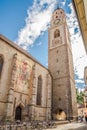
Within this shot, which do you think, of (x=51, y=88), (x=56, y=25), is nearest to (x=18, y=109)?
(x=51, y=88)

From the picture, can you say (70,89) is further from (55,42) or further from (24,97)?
(55,42)

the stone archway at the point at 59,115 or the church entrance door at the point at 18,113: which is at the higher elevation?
the church entrance door at the point at 18,113

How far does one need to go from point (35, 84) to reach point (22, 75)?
3.08 metres

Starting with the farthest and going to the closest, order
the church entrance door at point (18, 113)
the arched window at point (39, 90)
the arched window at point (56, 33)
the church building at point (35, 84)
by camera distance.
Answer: the arched window at point (56, 33) → the arched window at point (39, 90) → the church entrance door at point (18, 113) → the church building at point (35, 84)

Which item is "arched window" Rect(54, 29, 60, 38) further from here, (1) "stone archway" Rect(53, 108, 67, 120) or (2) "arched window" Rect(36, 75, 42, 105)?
(1) "stone archway" Rect(53, 108, 67, 120)

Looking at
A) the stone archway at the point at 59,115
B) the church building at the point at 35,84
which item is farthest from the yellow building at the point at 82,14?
the stone archway at the point at 59,115

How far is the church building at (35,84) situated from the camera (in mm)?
17416

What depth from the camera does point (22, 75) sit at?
67.4ft

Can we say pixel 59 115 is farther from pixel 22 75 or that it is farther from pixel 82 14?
pixel 82 14

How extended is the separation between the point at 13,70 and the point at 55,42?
740 inches

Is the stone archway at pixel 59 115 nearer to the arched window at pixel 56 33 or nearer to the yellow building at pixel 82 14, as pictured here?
the arched window at pixel 56 33

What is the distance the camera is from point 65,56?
2984 cm

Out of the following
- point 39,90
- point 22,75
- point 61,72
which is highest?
point 61,72

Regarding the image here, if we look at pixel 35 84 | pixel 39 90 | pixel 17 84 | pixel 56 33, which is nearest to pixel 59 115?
pixel 39 90
